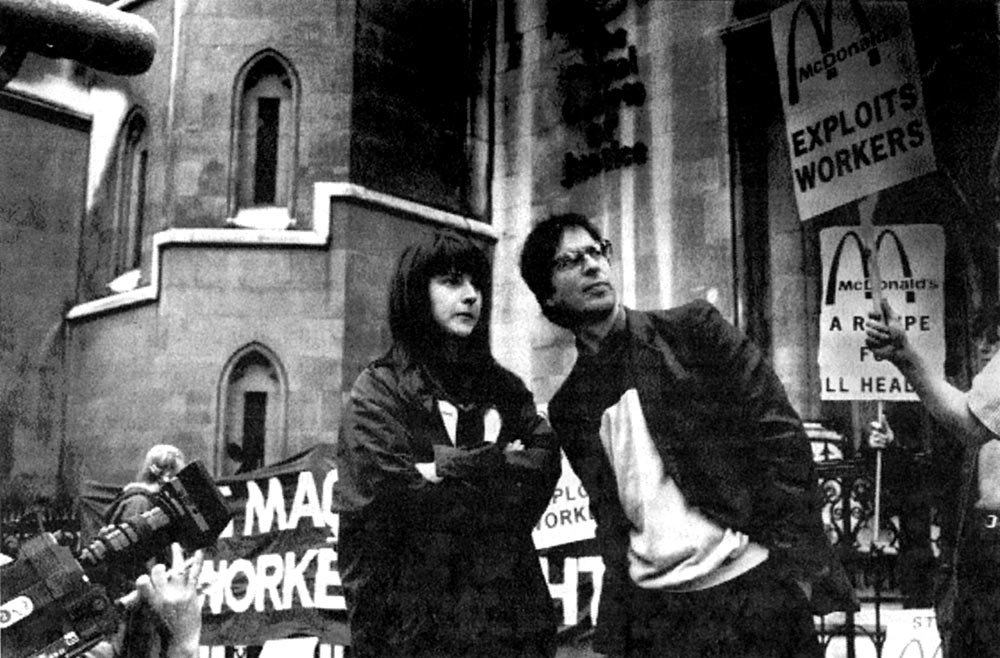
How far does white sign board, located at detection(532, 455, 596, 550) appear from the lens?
3451mm

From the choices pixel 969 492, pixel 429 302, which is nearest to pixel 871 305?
pixel 969 492

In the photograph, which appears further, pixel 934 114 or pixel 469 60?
pixel 469 60

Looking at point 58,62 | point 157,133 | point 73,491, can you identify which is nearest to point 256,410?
point 73,491

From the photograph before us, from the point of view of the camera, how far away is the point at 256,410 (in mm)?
4703

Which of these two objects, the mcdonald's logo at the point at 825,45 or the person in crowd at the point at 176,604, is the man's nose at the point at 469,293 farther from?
the person in crowd at the point at 176,604

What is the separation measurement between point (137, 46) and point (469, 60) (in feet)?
9.18

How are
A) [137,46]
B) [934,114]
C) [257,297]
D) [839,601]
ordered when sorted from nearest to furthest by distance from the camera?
[137,46] → [839,601] → [934,114] → [257,297]

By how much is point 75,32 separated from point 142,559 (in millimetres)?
1390

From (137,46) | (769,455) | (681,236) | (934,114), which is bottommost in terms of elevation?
(769,455)

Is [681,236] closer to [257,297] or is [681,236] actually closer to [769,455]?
[769,455]

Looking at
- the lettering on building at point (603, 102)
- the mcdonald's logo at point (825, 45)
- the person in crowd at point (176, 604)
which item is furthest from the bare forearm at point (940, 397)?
the person in crowd at point (176, 604)

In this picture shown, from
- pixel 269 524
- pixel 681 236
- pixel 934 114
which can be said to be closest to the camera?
pixel 934 114

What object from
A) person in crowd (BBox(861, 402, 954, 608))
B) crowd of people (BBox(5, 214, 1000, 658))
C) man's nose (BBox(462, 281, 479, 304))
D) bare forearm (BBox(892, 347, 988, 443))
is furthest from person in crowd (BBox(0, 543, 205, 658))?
person in crowd (BBox(861, 402, 954, 608))

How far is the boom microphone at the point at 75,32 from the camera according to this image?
1.34 metres
